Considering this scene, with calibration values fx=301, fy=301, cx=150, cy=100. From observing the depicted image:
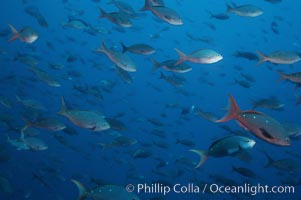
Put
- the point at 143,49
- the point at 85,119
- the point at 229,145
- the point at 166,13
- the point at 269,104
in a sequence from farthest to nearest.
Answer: the point at 269,104 → the point at 143,49 → the point at 166,13 → the point at 85,119 → the point at 229,145

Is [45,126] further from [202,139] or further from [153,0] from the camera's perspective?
[202,139]

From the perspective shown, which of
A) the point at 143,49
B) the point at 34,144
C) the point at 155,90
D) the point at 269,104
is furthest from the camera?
the point at 155,90

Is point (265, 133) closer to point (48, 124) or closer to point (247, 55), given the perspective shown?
point (48, 124)

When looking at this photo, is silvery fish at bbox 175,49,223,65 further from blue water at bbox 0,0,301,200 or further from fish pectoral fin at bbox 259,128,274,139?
blue water at bbox 0,0,301,200

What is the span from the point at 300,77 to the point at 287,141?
8.15 feet

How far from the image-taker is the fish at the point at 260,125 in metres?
3.06

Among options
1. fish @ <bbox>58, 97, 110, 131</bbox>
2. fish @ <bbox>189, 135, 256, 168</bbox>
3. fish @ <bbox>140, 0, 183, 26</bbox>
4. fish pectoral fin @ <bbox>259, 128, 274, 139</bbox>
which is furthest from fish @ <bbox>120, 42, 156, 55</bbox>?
fish pectoral fin @ <bbox>259, 128, 274, 139</bbox>

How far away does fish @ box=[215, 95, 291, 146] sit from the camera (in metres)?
3.06

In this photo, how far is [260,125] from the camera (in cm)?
308

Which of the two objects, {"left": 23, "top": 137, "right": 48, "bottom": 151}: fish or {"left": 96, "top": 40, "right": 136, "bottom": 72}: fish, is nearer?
{"left": 96, "top": 40, "right": 136, "bottom": 72}: fish

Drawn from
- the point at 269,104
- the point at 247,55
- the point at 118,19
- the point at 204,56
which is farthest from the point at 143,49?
the point at 247,55

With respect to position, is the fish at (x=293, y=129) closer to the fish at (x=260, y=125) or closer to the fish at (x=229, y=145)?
the fish at (x=229, y=145)

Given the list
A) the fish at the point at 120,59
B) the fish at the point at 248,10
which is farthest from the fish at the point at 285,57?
the fish at the point at 120,59

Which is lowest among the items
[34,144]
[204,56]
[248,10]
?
[34,144]
